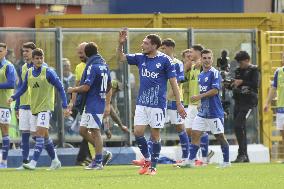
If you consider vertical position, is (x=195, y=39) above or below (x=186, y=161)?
above

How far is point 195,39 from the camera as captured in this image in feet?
90.3

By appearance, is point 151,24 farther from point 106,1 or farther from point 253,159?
point 106,1

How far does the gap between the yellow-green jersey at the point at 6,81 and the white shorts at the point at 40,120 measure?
1239mm

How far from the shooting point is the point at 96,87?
21.0 metres

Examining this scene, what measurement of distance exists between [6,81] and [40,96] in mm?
1521

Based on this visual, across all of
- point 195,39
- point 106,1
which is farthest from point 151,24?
point 106,1

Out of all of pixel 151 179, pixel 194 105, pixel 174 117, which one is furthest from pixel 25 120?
pixel 151 179

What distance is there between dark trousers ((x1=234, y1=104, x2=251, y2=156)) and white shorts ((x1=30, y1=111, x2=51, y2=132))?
5.29 meters

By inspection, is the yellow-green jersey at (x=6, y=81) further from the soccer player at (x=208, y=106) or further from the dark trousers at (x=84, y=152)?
the soccer player at (x=208, y=106)

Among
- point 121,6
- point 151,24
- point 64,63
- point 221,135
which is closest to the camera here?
point 221,135

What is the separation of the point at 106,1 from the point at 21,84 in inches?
517

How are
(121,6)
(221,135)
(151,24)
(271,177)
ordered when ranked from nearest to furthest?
(271,177), (221,135), (151,24), (121,6)

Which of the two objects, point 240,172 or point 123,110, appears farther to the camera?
point 123,110

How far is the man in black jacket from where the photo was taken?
83.5 ft
